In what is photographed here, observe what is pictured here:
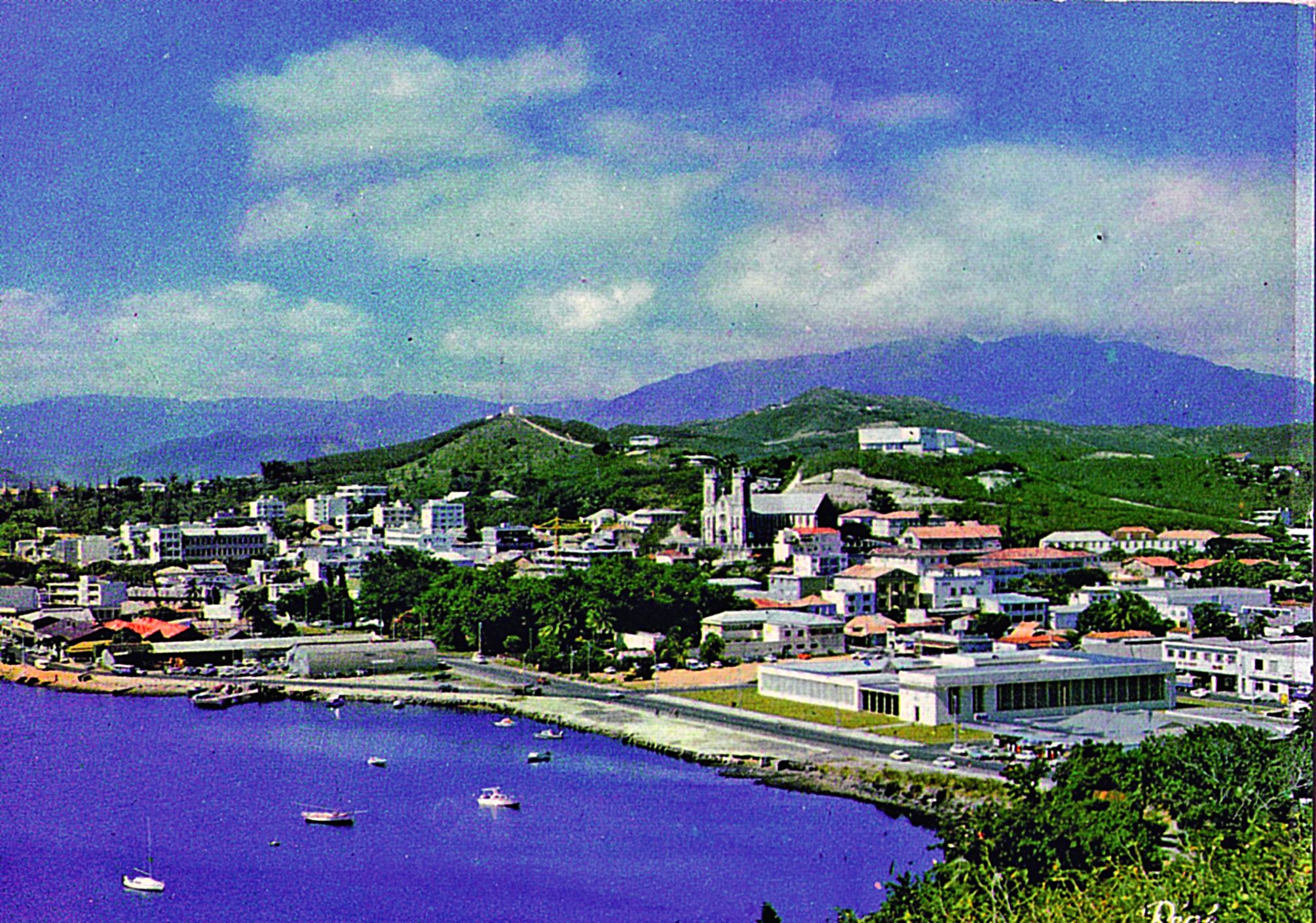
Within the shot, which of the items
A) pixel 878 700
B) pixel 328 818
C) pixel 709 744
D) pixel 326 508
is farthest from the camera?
pixel 878 700

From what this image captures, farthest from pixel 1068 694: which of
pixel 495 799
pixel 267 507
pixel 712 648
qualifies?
pixel 267 507

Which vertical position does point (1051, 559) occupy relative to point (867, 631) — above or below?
above

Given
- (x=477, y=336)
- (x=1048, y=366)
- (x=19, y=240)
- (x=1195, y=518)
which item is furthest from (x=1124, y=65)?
(x=19, y=240)

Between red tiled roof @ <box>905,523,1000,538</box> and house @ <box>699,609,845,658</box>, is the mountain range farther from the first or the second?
house @ <box>699,609,845,658</box>

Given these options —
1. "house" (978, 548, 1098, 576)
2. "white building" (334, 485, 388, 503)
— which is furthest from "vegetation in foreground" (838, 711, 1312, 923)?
"white building" (334, 485, 388, 503)

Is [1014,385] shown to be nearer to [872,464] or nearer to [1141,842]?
[872,464]

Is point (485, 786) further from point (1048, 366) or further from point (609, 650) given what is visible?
point (1048, 366)

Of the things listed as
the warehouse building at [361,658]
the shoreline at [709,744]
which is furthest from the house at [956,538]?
the warehouse building at [361,658]
